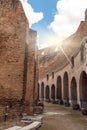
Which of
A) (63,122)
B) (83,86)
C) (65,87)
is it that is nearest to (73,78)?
(83,86)

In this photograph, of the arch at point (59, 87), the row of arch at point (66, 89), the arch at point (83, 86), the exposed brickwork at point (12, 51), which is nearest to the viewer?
the exposed brickwork at point (12, 51)

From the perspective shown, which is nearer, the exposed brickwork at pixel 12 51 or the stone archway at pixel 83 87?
the exposed brickwork at pixel 12 51

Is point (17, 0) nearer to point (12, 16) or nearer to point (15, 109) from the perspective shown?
point (12, 16)

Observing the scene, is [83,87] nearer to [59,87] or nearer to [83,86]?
[83,86]

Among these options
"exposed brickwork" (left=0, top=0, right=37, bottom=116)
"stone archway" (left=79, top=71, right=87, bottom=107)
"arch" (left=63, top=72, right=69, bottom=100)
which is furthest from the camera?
"arch" (left=63, top=72, right=69, bottom=100)

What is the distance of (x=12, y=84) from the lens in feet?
28.6

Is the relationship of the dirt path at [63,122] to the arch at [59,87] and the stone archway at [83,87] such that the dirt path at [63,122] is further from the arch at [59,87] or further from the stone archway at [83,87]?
the arch at [59,87]

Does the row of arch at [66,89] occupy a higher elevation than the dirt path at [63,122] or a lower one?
higher

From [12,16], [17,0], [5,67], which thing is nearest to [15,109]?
[5,67]

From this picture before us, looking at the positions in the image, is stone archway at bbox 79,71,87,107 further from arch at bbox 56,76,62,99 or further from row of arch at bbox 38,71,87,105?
arch at bbox 56,76,62,99

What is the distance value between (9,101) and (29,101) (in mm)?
2709

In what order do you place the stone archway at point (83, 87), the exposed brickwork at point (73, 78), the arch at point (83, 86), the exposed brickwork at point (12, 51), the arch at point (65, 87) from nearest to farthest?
the exposed brickwork at point (12, 51), the exposed brickwork at point (73, 78), the stone archway at point (83, 87), the arch at point (83, 86), the arch at point (65, 87)

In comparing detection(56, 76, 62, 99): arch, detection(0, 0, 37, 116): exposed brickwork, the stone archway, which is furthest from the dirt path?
detection(56, 76, 62, 99): arch

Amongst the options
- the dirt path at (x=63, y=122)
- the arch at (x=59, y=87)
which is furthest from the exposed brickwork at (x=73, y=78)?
the dirt path at (x=63, y=122)
